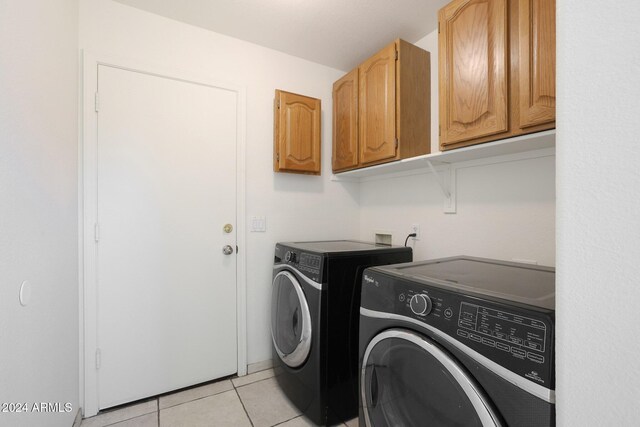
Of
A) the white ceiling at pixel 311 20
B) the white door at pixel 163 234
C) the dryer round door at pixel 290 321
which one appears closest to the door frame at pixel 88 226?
the white door at pixel 163 234

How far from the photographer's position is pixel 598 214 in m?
0.41

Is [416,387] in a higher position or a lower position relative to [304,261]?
lower

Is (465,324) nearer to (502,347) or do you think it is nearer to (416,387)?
(502,347)

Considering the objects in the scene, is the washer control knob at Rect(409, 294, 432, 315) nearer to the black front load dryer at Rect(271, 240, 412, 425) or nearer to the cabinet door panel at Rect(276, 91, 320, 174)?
the black front load dryer at Rect(271, 240, 412, 425)

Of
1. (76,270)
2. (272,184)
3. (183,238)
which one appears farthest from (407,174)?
(76,270)

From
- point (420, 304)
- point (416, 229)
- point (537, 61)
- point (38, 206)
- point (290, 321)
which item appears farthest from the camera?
point (416, 229)

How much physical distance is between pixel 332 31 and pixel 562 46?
181cm

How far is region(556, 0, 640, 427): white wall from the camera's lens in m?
0.38

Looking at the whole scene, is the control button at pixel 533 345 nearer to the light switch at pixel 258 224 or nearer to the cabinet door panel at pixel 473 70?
the cabinet door panel at pixel 473 70

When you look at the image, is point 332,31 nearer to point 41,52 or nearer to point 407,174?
point 407,174

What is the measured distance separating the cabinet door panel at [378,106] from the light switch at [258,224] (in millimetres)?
860

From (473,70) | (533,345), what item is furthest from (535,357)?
(473,70)

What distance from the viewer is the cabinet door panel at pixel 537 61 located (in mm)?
1081

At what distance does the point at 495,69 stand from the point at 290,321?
5.52ft
